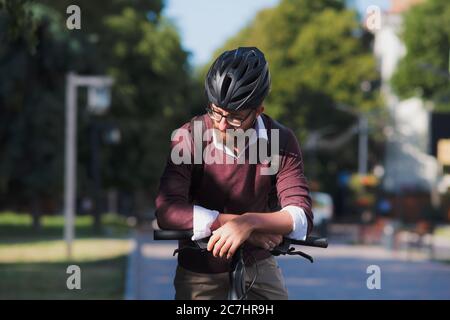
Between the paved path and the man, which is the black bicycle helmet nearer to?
the man

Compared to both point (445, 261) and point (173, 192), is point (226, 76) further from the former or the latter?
point (445, 261)

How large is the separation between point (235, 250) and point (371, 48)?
79.2 metres

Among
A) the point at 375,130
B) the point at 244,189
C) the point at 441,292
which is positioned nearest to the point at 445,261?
the point at 441,292

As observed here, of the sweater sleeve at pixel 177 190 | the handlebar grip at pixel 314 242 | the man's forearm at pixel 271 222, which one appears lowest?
the handlebar grip at pixel 314 242

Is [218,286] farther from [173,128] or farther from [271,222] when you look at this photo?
[173,128]

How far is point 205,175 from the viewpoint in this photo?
3.74 metres

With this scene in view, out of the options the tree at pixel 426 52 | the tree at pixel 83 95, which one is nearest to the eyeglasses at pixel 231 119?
the tree at pixel 83 95

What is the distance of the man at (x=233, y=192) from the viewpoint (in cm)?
350

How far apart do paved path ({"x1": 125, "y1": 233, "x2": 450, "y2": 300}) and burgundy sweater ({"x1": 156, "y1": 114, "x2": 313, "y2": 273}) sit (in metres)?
11.6

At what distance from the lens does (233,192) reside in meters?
3.76

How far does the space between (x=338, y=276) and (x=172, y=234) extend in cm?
1985

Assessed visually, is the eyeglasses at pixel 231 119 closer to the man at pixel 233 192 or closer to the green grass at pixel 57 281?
the man at pixel 233 192

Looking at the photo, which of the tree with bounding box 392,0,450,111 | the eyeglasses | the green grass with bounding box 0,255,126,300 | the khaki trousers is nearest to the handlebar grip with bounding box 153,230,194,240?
the khaki trousers

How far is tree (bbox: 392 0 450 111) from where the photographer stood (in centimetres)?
6391
